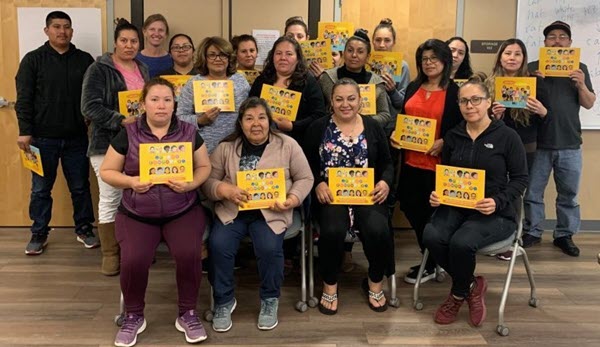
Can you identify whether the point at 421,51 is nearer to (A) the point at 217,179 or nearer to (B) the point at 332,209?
(B) the point at 332,209

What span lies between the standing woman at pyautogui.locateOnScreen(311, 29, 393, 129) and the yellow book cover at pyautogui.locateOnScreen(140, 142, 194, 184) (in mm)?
1171

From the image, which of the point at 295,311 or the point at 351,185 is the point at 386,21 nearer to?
the point at 351,185

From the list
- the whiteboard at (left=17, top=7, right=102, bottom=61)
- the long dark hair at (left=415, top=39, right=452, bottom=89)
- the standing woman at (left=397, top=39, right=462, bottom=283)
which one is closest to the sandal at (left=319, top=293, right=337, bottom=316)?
the standing woman at (left=397, top=39, right=462, bottom=283)

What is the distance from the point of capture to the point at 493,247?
117 inches

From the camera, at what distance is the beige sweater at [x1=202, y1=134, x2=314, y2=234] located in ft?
9.94

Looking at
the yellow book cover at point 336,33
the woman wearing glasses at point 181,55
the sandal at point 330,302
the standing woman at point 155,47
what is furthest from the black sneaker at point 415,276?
the standing woman at point 155,47

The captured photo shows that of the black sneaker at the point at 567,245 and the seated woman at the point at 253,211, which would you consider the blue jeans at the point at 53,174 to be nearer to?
the seated woman at the point at 253,211

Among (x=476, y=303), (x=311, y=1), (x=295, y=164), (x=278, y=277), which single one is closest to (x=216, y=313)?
(x=278, y=277)

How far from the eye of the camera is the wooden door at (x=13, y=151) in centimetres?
449

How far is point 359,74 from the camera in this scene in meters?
3.63

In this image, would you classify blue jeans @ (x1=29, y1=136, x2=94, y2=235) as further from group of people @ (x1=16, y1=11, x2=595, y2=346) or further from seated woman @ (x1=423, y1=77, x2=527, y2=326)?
seated woman @ (x1=423, y1=77, x2=527, y2=326)

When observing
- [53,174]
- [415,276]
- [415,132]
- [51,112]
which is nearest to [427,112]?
[415,132]

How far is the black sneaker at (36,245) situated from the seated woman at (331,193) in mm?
2267

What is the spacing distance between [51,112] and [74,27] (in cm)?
91
